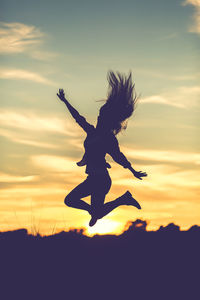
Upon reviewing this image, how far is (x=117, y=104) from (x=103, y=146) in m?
0.97

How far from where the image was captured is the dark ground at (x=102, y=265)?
9.94 meters

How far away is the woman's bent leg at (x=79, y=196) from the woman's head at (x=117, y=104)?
52.5 inches

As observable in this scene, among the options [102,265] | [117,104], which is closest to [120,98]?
[117,104]

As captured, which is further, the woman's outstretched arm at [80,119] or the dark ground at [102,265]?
the woman's outstretched arm at [80,119]

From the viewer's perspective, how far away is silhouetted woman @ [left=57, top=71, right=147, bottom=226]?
34.8 feet

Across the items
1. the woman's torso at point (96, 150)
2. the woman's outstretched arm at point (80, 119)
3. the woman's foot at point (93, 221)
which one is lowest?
the woman's foot at point (93, 221)

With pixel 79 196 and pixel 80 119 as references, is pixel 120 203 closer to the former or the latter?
pixel 79 196

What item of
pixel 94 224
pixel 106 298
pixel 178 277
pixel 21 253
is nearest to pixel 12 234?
pixel 21 253

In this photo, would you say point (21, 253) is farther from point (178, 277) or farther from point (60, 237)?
point (178, 277)

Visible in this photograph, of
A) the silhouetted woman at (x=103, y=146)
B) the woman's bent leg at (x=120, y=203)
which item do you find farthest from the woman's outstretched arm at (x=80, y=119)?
the woman's bent leg at (x=120, y=203)

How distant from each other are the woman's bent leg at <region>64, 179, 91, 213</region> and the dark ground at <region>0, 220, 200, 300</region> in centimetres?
131

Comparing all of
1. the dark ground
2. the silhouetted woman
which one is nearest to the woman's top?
the silhouetted woman

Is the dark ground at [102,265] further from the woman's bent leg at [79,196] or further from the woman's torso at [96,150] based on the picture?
the woman's torso at [96,150]

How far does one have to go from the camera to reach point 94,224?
35.3 feet
